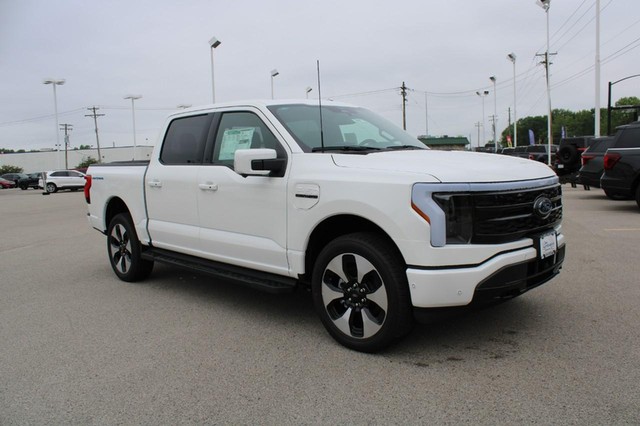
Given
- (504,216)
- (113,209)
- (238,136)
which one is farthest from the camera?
(113,209)

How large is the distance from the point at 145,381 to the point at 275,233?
4.83 ft

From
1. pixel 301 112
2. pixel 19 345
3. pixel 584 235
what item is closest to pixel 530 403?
pixel 301 112

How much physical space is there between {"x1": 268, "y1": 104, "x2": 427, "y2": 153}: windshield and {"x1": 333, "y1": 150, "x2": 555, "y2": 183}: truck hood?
14.8 inches

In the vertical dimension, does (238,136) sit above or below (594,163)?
above

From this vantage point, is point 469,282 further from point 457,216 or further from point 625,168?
point 625,168

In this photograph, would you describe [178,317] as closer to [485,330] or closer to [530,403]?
[485,330]

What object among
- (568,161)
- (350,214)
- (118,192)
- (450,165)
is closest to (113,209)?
(118,192)

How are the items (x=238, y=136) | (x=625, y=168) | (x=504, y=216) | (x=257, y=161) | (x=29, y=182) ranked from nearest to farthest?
A: (x=504, y=216) → (x=257, y=161) → (x=238, y=136) → (x=625, y=168) → (x=29, y=182)

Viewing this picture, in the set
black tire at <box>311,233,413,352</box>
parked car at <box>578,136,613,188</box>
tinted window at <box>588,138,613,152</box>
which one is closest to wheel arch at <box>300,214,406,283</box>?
black tire at <box>311,233,413,352</box>

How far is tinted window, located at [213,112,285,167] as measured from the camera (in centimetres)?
454

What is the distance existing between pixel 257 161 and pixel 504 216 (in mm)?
1845

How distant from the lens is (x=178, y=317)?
482 centimetres

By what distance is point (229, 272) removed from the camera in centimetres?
468

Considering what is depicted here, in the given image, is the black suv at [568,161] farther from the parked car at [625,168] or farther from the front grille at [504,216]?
the front grille at [504,216]
